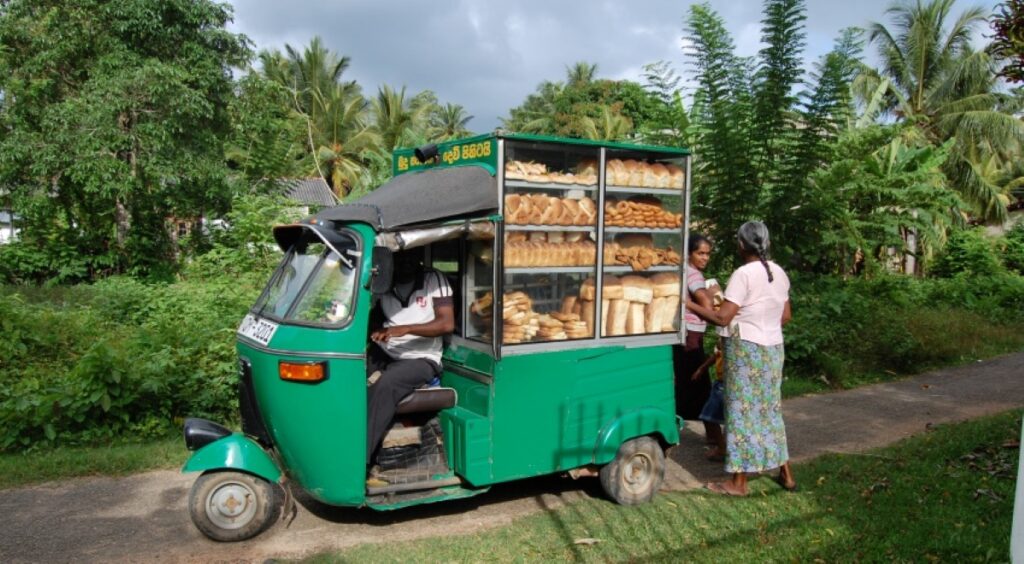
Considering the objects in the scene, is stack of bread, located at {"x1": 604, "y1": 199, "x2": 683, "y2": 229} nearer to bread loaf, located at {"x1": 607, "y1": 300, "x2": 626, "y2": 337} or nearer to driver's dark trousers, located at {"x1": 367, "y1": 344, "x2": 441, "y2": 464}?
bread loaf, located at {"x1": 607, "y1": 300, "x2": 626, "y2": 337}

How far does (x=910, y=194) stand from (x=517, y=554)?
10559mm

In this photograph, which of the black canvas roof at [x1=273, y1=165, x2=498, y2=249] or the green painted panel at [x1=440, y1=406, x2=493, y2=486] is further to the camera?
the green painted panel at [x1=440, y1=406, x2=493, y2=486]

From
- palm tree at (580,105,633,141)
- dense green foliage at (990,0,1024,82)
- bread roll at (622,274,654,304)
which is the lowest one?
bread roll at (622,274,654,304)

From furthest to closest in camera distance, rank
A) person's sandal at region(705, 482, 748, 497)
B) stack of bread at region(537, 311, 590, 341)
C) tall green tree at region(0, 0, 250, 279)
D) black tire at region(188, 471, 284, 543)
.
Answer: tall green tree at region(0, 0, 250, 279) → person's sandal at region(705, 482, 748, 497) → stack of bread at region(537, 311, 590, 341) → black tire at region(188, 471, 284, 543)

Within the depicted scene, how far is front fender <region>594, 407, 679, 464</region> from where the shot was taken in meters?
4.70

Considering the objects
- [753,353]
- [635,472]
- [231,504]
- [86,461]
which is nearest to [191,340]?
[86,461]

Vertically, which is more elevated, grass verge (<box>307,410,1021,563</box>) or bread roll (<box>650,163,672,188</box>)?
bread roll (<box>650,163,672,188</box>)

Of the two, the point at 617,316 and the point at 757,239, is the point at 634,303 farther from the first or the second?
the point at 757,239

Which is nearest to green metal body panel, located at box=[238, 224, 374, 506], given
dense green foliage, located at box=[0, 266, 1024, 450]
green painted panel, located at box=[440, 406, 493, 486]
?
green painted panel, located at box=[440, 406, 493, 486]

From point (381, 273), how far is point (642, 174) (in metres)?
1.90

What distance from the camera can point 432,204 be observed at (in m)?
4.18

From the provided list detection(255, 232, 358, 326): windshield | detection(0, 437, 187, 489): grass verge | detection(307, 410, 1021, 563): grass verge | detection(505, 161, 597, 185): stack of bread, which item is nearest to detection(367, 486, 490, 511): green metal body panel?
detection(307, 410, 1021, 563): grass verge

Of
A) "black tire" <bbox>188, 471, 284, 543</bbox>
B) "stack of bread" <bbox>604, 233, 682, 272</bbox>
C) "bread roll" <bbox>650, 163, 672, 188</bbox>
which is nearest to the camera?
"black tire" <bbox>188, 471, 284, 543</bbox>

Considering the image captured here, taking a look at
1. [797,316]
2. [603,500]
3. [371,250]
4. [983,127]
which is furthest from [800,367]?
[983,127]
